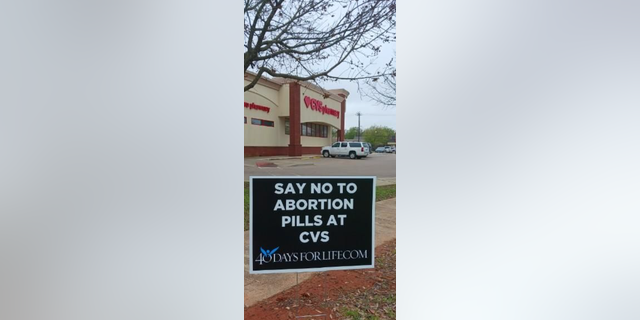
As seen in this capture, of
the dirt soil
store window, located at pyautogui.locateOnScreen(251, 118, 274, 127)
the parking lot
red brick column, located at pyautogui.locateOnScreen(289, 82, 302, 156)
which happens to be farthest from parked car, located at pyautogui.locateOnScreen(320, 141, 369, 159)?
the dirt soil

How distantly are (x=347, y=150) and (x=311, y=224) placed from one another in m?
0.55

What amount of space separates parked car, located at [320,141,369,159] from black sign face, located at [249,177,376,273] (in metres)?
0.20

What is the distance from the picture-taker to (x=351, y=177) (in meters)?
1.87

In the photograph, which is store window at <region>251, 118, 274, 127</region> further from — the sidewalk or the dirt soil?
the dirt soil

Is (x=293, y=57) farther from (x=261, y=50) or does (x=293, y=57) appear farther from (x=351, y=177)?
(x=351, y=177)

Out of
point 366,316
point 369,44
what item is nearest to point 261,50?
point 369,44

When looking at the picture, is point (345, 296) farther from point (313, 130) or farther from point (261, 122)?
point (261, 122)

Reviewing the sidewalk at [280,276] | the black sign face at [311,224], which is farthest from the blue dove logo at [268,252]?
the sidewalk at [280,276]

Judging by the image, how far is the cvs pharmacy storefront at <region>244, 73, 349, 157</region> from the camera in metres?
1.92

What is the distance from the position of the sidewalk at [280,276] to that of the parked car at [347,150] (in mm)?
226

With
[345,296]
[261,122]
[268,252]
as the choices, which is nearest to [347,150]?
[261,122]

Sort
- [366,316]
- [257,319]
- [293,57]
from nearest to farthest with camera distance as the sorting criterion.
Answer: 1. [257,319]
2. [366,316]
3. [293,57]

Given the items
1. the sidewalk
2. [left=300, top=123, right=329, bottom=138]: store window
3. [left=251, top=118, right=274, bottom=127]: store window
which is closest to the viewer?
the sidewalk
